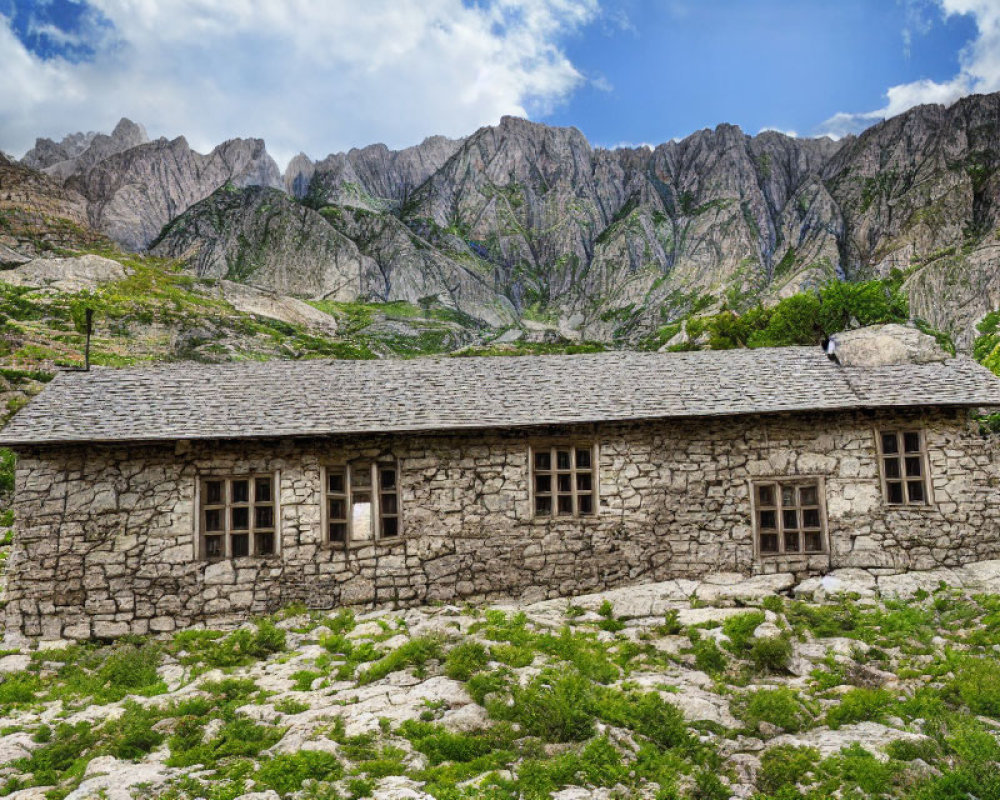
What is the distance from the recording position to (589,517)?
14.0 meters

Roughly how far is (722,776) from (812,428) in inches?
358

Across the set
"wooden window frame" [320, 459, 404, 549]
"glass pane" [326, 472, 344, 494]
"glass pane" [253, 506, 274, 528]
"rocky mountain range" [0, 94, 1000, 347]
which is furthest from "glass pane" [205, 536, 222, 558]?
"rocky mountain range" [0, 94, 1000, 347]

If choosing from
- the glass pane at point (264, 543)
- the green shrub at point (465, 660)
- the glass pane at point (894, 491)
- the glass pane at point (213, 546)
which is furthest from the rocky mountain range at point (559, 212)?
the green shrub at point (465, 660)

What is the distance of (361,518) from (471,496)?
237cm

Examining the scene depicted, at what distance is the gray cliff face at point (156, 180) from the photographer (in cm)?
14112

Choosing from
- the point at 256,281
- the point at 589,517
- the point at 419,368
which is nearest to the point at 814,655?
the point at 589,517

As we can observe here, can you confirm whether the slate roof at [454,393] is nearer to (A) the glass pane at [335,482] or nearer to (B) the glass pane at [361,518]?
(A) the glass pane at [335,482]

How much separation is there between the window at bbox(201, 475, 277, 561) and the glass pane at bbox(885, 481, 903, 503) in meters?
13.1

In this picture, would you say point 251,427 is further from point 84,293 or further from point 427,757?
point 84,293

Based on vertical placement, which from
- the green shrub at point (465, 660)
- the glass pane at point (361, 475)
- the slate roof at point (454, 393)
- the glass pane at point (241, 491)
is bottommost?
the green shrub at point (465, 660)

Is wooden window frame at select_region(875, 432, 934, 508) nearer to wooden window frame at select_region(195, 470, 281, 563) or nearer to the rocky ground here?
the rocky ground

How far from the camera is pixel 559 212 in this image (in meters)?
158

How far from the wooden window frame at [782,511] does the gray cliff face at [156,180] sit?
15041cm

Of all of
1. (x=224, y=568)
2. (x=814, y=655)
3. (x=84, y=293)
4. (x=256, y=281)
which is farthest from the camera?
(x=256, y=281)
